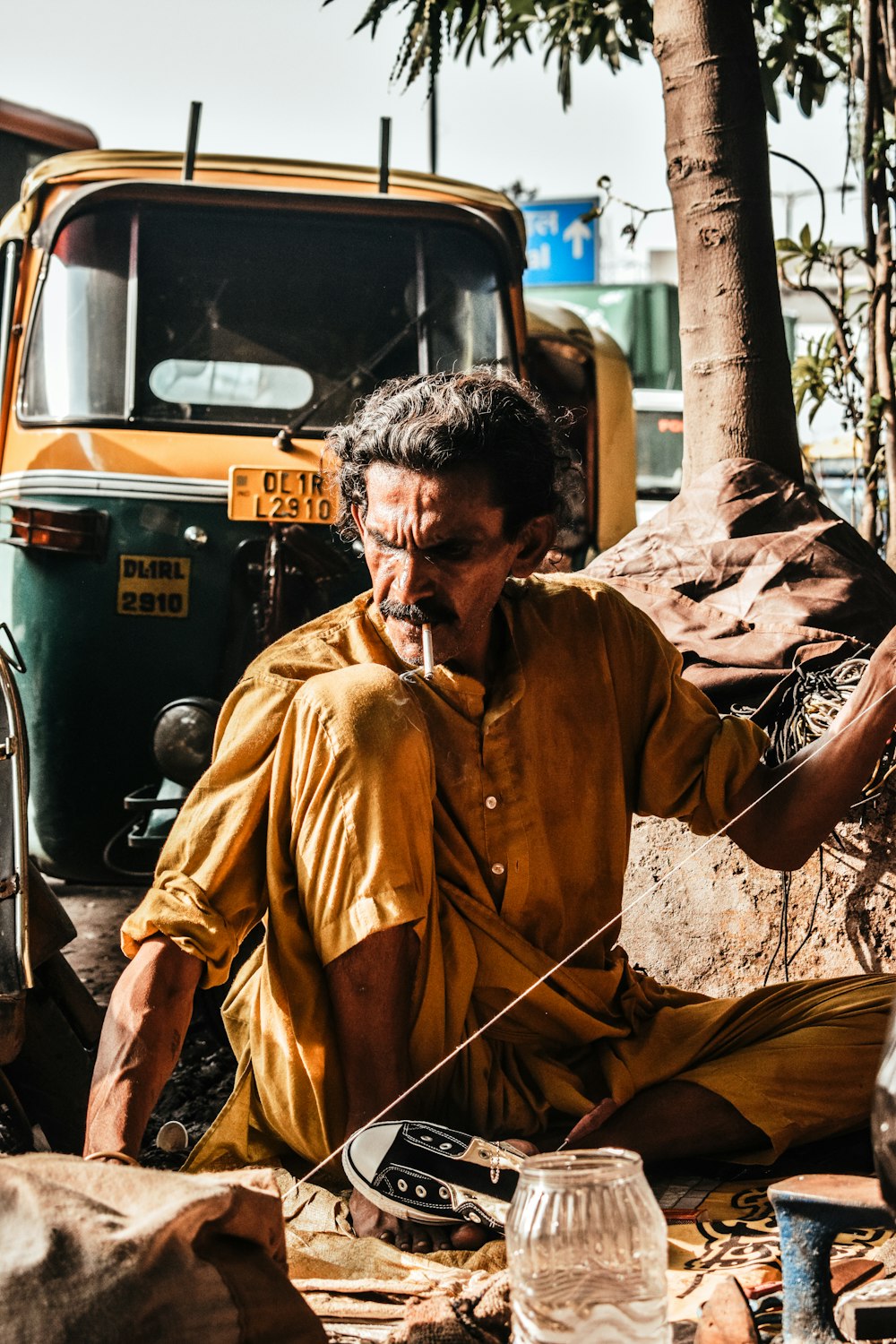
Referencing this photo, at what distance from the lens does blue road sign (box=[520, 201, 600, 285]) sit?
894 inches

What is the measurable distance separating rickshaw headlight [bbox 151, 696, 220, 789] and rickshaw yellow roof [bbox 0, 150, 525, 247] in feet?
5.62

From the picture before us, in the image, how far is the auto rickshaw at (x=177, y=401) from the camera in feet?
14.7

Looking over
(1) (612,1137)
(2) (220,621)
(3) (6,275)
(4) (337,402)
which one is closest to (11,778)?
(1) (612,1137)

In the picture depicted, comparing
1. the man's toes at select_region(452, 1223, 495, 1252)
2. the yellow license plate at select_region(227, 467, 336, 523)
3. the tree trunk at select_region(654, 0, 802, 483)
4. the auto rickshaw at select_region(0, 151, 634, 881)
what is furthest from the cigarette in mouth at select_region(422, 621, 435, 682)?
the yellow license plate at select_region(227, 467, 336, 523)

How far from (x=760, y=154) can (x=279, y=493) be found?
167 cm

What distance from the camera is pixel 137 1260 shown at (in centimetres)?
123

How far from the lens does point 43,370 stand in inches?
183

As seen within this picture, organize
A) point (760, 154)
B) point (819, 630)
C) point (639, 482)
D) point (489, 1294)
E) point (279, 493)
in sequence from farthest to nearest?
point (639, 482) < point (279, 493) < point (760, 154) < point (819, 630) < point (489, 1294)

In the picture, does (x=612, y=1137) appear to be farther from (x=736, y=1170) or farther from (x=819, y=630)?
(x=819, y=630)

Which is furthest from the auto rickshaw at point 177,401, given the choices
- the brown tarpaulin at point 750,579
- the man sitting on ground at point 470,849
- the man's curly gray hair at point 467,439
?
the man sitting on ground at point 470,849

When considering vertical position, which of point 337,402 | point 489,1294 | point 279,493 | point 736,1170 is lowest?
point 736,1170

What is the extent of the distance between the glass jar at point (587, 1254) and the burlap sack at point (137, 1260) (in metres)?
0.22

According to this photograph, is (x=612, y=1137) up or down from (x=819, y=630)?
down

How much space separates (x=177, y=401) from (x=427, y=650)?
2.61 meters
